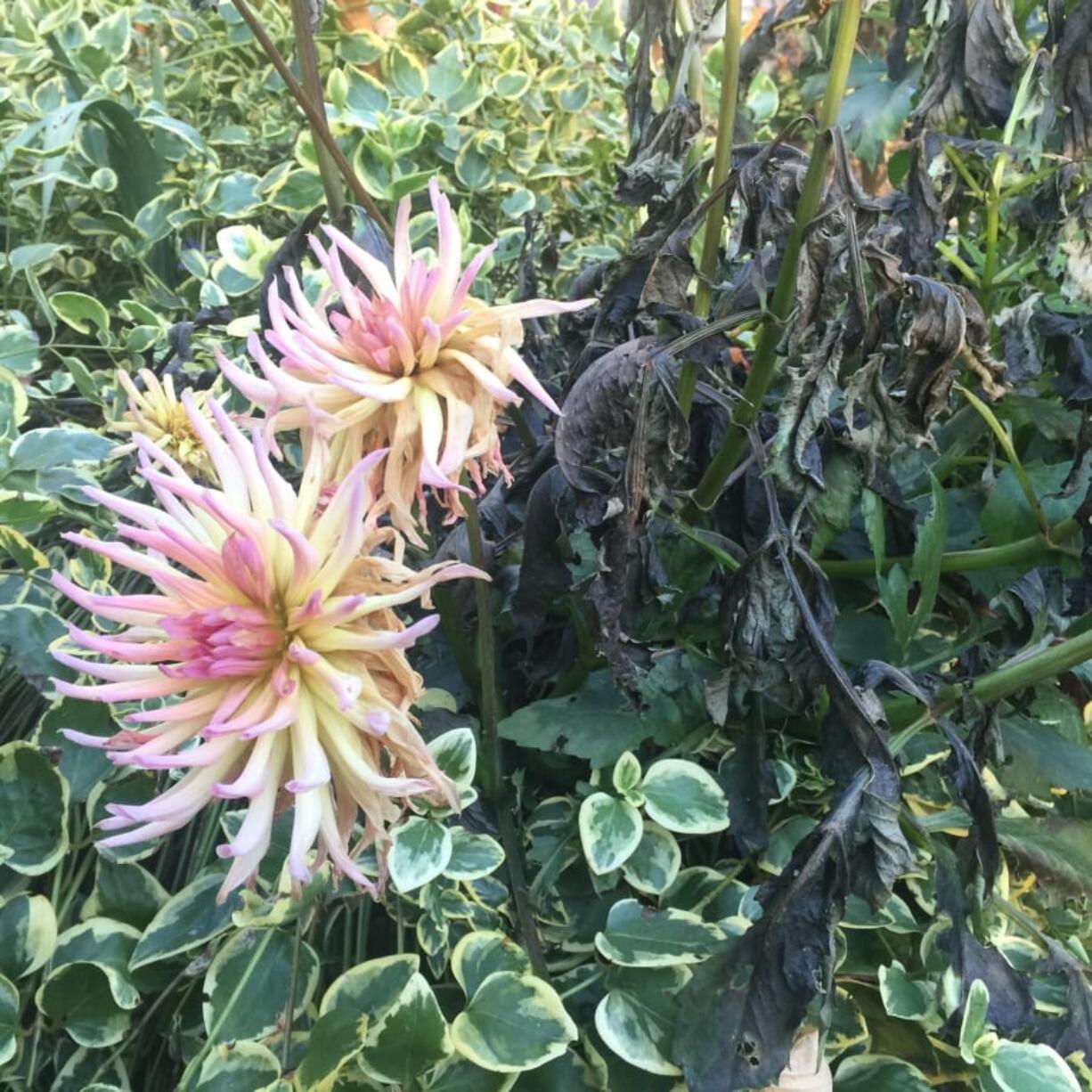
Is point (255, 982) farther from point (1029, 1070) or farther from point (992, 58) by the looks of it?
point (992, 58)

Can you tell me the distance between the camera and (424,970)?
0.51m

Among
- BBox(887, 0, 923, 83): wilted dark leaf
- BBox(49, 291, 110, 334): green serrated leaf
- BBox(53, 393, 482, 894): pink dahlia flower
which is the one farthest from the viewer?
BBox(49, 291, 110, 334): green serrated leaf

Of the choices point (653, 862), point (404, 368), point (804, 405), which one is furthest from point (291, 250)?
point (653, 862)

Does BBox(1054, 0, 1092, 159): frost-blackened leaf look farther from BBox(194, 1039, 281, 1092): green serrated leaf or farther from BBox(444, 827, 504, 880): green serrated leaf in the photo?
BBox(194, 1039, 281, 1092): green serrated leaf

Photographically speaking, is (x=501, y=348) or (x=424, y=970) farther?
(x=424, y=970)

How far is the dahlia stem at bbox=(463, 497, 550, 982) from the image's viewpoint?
1.48 feet

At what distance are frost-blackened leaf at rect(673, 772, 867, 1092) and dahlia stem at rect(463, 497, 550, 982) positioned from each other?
0.09 meters

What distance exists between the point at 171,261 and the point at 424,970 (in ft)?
2.91

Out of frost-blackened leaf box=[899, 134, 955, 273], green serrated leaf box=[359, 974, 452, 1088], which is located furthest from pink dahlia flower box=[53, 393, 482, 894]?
frost-blackened leaf box=[899, 134, 955, 273]

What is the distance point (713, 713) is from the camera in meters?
0.44

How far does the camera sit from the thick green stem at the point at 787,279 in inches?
14.9

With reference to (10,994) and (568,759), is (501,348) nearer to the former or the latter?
(568,759)

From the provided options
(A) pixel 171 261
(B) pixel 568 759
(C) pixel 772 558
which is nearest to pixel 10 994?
(B) pixel 568 759

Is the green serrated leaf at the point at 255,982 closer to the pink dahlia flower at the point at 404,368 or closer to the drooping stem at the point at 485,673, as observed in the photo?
the drooping stem at the point at 485,673
